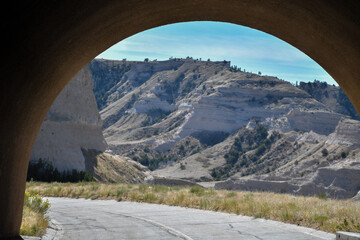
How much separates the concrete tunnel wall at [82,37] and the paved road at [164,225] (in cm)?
403

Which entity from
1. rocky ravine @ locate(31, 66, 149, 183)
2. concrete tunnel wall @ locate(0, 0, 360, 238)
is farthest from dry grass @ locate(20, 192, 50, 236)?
rocky ravine @ locate(31, 66, 149, 183)

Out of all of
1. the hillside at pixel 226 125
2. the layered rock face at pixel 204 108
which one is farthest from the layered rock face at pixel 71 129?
the layered rock face at pixel 204 108

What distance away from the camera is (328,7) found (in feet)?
20.5

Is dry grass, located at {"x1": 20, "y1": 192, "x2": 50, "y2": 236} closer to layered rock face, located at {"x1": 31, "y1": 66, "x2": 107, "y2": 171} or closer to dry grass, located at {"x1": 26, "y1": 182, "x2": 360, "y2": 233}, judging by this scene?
dry grass, located at {"x1": 26, "y1": 182, "x2": 360, "y2": 233}

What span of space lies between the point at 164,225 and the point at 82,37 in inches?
289

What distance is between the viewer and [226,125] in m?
116

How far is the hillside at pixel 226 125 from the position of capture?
7506 centimetres

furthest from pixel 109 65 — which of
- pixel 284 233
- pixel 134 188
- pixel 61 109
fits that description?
pixel 284 233

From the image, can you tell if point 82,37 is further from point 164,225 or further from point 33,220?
point 164,225

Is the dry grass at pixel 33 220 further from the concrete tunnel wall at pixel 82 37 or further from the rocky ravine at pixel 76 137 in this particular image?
the rocky ravine at pixel 76 137

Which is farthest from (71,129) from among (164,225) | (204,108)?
(204,108)

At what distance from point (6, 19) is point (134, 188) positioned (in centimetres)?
2128

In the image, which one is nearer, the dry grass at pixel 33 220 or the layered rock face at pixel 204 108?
the dry grass at pixel 33 220

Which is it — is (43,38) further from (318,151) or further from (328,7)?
(318,151)
